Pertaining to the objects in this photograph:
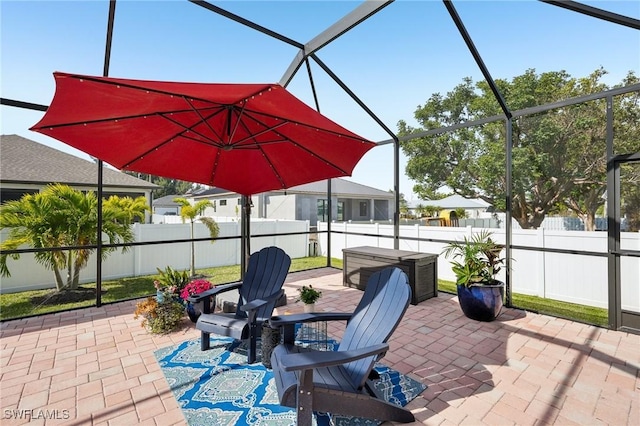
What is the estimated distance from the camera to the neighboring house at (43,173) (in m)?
8.60

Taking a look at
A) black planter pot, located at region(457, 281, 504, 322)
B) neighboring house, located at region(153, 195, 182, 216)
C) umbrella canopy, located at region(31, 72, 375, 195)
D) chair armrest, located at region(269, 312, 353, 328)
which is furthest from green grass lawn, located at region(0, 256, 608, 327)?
neighboring house, located at region(153, 195, 182, 216)

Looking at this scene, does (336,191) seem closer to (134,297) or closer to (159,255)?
(159,255)

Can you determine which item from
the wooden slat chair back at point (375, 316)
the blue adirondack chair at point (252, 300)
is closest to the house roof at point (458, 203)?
the blue adirondack chair at point (252, 300)

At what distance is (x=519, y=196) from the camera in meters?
6.90

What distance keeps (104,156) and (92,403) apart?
241 centimetres

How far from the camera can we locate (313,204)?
50.1ft

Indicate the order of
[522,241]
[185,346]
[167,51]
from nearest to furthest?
[185,346] < [167,51] < [522,241]

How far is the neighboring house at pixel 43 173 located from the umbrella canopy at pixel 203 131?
300 inches

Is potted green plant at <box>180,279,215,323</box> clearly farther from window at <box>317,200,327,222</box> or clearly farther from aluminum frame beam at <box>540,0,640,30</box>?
window at <box>317,200,327,222</box>

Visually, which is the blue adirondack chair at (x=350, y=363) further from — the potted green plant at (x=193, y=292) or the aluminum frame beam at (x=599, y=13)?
the aluminum frame beam at (x=599, y=13)

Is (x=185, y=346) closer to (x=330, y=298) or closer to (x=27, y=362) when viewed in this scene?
(x=27, y=362)

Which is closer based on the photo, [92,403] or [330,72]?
[92,403]

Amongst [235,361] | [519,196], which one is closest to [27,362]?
[235,361]

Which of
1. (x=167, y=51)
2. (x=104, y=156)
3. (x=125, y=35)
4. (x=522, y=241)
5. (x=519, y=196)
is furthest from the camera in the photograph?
(x=519, y=196)
